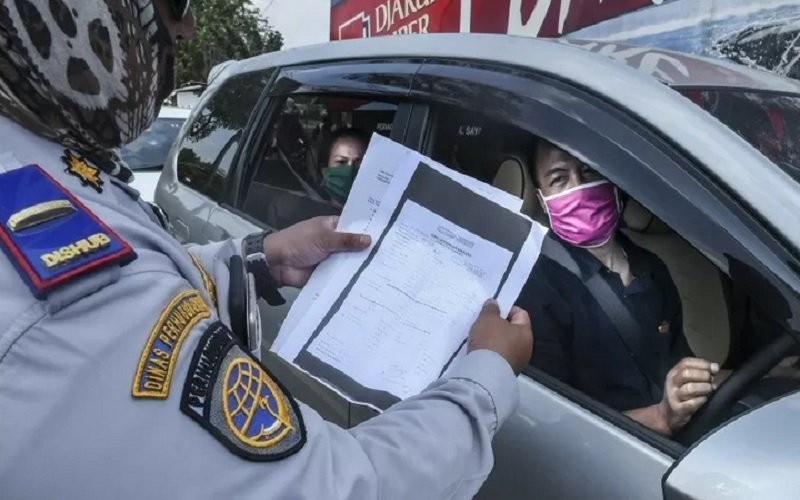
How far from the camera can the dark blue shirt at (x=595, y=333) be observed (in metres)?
1.57

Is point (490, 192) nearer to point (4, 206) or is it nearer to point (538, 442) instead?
point (538, 442)

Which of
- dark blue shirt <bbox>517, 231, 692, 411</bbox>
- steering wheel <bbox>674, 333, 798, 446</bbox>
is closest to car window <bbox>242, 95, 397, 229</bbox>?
dark blue shirt <bbox>517, 231, 692, 411</bbox>

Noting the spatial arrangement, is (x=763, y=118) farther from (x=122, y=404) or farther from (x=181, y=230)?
(x=181, y=230)

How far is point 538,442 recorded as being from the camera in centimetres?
145

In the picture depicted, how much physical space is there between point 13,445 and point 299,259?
88 cm

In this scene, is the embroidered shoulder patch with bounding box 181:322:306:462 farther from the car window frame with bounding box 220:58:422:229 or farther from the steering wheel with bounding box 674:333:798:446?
the car window frame with bounding box 220:58:422:229

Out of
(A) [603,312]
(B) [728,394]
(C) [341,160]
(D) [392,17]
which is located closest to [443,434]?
(B) [728,394]

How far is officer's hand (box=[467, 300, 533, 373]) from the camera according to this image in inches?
43.9

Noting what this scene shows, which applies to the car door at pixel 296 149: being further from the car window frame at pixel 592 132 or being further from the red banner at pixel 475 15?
the red banner at pixel 475 15

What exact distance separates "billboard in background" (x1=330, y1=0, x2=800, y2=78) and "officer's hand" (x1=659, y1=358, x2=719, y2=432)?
251 centimetres

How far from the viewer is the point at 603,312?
1686 mm

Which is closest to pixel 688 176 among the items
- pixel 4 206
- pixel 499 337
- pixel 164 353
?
pixel 499 337

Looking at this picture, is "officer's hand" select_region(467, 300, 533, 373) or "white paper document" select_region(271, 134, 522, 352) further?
"white paper document" select_region(271, 134, 522, 352)

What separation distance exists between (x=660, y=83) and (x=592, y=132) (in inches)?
7.3
